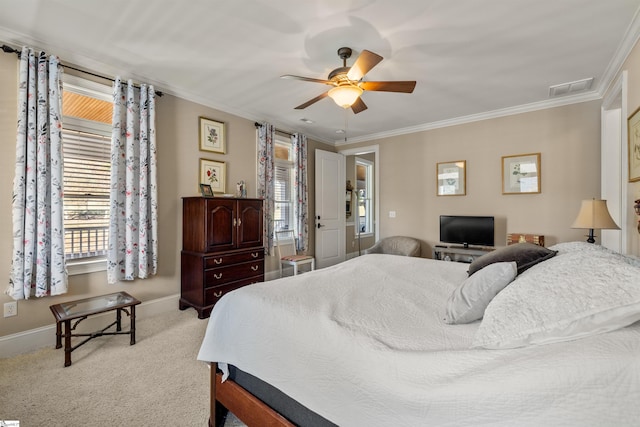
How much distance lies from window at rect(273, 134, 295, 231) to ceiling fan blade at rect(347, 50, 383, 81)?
2.58 meters

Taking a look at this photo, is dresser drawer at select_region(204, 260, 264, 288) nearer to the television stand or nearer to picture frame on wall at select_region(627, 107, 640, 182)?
the television stand

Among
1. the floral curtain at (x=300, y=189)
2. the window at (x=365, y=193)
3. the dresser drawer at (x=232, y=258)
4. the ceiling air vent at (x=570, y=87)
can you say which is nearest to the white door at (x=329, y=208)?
the floral curtain at (x=300, y=189)

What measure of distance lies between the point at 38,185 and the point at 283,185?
303cm

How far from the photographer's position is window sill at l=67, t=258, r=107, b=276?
271cm

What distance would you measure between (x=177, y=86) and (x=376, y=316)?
11.3 ft

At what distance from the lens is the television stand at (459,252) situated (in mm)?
4012

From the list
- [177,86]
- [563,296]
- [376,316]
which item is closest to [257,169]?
[177,86]

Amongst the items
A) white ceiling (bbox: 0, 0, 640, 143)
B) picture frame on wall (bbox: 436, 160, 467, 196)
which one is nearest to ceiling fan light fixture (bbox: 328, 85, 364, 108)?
white ceiling (bbox: 0, 0, 640, 143)

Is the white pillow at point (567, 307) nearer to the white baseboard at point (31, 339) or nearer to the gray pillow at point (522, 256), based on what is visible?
the gray pillow at point (522, 256)

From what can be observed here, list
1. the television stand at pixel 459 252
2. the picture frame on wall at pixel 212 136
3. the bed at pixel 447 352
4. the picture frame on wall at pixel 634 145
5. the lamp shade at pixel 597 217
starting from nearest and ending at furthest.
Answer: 1. the bed at pixel 447 352
2. the picture frame on wall at pixel 634 145
3. the lamp shade at pixel 597 217
4. the picture frame on wall at pixel 212 136
5. the television stand at pixel 459 252

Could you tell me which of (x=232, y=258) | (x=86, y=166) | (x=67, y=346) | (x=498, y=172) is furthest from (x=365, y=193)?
(x=67, y=346)

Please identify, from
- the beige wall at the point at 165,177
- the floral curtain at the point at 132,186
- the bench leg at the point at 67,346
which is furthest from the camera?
the floral curtain at the point at 132,186

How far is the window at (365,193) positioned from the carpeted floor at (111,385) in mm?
5089

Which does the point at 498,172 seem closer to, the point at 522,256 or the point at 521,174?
the point at 521,174
